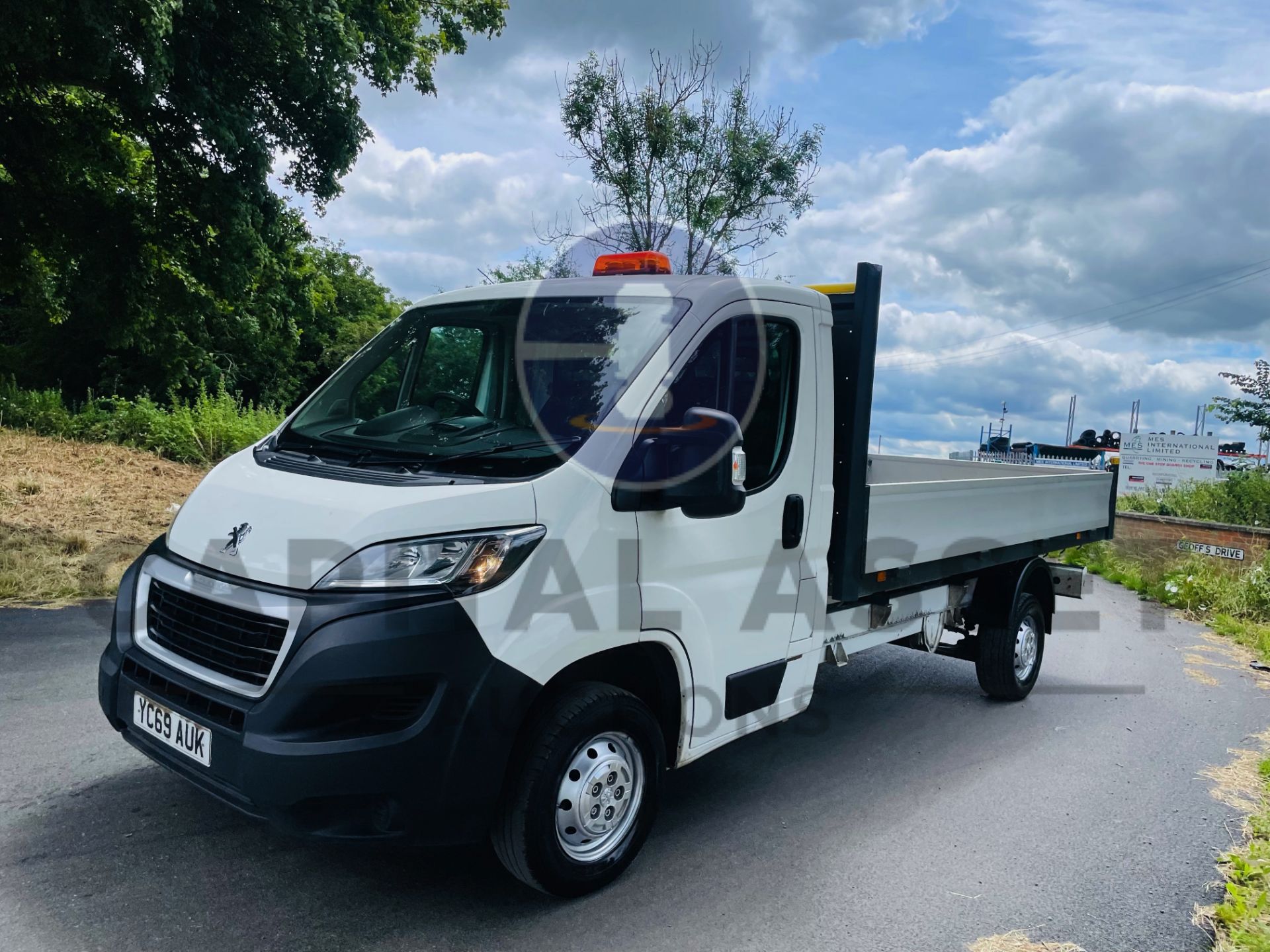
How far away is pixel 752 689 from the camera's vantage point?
3883 millimetres

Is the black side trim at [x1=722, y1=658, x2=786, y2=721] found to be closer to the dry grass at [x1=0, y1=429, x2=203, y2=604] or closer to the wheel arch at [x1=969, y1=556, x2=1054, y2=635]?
the wheel arch at [x1=969, y1=556, x2=1054, y2=635]

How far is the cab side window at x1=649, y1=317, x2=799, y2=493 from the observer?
3566 millimetres

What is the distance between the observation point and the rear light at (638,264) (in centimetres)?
418

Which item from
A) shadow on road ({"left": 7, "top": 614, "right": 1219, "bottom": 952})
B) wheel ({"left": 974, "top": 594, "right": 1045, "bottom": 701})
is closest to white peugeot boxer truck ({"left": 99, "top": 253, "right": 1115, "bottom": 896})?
shadow on road ({"left": 7, "top": 614, "right": 1219, "bottom": 952})

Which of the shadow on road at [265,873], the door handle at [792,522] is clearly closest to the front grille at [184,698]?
the shadow on road at [265,873]

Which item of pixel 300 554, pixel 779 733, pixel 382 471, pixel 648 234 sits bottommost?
pixel 779 733

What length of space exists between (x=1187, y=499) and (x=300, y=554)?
19239 mm

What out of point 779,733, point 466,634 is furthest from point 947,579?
point 466,634

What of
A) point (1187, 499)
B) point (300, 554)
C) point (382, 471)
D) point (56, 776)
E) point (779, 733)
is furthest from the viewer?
point (1187, 499)

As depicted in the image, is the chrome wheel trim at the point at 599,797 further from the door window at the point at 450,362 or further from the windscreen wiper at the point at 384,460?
the door window at the point at 450,362

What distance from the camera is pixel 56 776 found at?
4.14 m

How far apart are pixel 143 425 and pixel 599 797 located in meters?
14.8

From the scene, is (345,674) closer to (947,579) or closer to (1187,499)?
(947,579)

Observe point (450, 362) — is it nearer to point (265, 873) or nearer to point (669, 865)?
point (265, 873)
